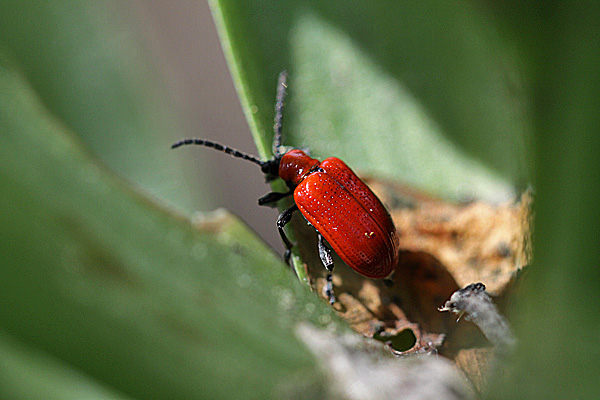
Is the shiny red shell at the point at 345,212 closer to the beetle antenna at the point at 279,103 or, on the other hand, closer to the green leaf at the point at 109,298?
the beetle antenna at the point at 279,103

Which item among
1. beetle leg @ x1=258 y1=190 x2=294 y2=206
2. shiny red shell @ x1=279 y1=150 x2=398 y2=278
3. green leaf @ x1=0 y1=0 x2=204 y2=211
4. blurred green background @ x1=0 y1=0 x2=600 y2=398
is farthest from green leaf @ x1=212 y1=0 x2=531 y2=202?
green leaf @ x1=0 y1=0 x2=204 y2=211

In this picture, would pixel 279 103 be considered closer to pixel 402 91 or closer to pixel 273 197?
pixel 402 91

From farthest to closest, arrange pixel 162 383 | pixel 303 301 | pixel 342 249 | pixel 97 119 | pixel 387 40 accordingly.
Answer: pixel 97 119 → pixel 342 249 → pixel 387 40 → pixel 303 301 → pixel 162 383

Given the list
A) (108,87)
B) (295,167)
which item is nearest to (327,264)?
(295,167)

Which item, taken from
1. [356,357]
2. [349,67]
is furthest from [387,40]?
[356,357]

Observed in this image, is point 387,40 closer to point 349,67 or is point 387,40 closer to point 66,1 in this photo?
point 349,67

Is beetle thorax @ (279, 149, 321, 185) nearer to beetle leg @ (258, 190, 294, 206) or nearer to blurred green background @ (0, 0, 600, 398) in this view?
beetle leg @ (258, 190, 294, 206)

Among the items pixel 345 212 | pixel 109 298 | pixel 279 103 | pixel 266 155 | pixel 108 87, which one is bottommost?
pixel 109 298
